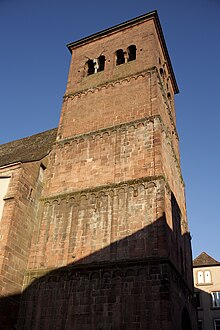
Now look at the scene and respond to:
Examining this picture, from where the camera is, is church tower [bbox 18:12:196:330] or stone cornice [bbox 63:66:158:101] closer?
church tower [bbox 18:12:196:330]

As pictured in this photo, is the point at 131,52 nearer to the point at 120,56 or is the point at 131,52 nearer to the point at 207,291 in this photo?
the point at 120,56

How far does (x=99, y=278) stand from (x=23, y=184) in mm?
5676

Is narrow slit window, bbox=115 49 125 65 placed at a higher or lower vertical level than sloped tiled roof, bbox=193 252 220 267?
higher

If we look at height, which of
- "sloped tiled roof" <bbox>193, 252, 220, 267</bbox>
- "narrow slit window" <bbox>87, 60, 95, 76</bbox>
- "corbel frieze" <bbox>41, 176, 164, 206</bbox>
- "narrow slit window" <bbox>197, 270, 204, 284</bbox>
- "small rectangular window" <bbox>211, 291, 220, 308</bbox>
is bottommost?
"small rectangular window" <bbox>211, 291, 220, 308</bbox>

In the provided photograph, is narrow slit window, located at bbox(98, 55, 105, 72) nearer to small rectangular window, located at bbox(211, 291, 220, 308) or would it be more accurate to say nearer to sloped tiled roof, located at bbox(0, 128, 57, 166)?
sloped tiled roof, located at bbox(0, 128, 57, 166)

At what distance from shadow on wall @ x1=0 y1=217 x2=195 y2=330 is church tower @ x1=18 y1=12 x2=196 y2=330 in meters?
0.04

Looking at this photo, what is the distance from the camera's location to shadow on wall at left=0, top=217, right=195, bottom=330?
457 inches

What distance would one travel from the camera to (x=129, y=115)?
17.6 metres

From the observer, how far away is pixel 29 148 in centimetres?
2097

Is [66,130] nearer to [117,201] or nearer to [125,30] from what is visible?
[117,201]

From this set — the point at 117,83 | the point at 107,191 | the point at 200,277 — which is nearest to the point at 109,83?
the point at 117,83

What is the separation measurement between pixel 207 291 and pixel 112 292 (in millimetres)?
25797

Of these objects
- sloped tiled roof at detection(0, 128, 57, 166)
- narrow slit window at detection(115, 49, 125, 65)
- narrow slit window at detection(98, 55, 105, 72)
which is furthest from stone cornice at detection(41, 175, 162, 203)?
narrow slit window at detection(115, 49, 125, 65)

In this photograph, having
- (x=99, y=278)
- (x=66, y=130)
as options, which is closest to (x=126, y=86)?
(x=66, y=130)
